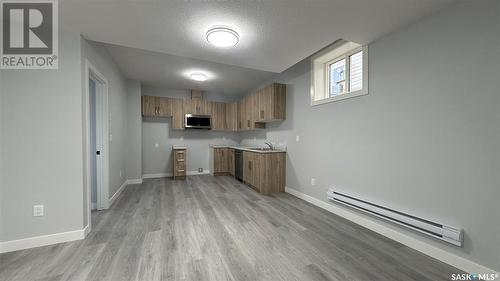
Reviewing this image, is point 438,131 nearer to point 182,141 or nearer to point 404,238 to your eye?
point 404,238

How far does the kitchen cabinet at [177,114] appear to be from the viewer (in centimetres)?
565

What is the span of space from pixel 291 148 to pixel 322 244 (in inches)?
87.2

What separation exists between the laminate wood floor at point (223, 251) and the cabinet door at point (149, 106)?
3.08 metres

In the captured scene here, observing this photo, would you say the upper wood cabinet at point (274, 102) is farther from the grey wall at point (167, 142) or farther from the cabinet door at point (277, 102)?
the grey wall at point (167, 142)

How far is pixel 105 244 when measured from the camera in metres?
2.10

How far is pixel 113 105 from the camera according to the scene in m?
3.59

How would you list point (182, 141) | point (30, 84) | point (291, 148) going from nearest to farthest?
1. point (30, 84)
2. point (291, 148)
3. point (182, 141)

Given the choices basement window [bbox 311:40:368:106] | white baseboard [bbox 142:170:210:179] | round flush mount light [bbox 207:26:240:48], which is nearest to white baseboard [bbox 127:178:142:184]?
white baseboard [bbox 142:170:210:179]

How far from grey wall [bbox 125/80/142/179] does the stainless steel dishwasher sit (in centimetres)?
259

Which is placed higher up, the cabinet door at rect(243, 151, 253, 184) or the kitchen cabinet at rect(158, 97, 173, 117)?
the kitchen cabinet at rect(158, 97, 173, 117)

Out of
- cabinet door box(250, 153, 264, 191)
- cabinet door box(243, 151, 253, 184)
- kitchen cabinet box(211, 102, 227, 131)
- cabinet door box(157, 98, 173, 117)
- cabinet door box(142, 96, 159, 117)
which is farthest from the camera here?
kitchen cabinet box(211, 102, 227, 131)

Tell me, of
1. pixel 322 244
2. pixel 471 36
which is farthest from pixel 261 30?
pixel 322 244

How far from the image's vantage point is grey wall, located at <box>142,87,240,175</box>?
5668 mm

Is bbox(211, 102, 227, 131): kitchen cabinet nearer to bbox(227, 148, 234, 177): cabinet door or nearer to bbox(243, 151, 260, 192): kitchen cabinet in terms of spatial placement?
bbox(227, 148, 234, 177): cabinet door
